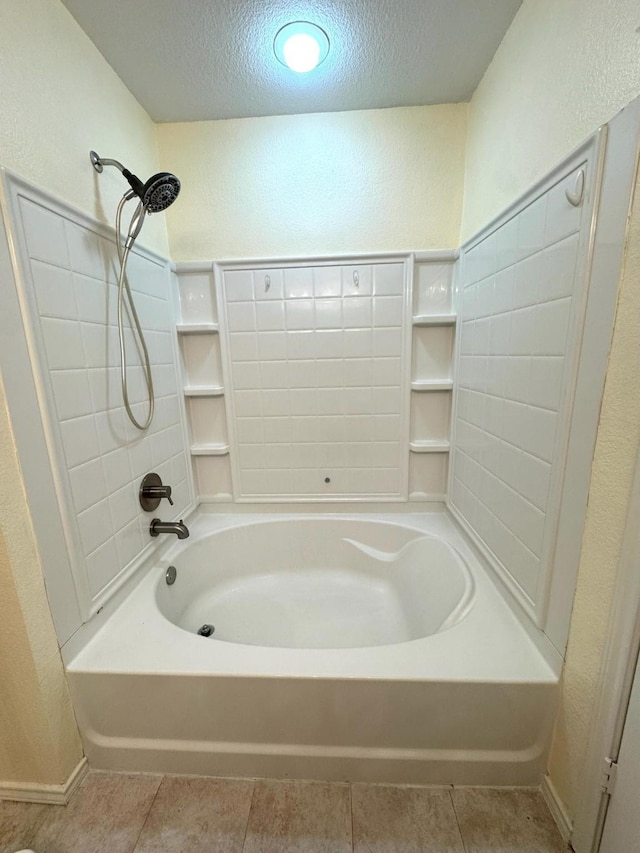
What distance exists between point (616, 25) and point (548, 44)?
0.93 ft

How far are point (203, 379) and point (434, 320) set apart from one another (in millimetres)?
1158

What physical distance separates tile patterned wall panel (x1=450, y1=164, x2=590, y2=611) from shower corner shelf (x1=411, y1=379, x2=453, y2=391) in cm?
18

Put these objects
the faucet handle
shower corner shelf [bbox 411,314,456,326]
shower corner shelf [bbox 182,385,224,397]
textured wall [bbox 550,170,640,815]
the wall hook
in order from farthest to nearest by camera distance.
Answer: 1. shower corner shelf [bbox 182,385,224,397]
2. shower corner shelf [bbox 411,314,456,326]
3. the faucet handle
4. the wall hook
5. textured wall [bbox 550,170,640,815]

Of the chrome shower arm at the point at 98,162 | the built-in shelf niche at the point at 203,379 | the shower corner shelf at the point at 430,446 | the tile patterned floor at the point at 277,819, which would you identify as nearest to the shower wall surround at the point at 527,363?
the shower corner shelf at the point at 430,446

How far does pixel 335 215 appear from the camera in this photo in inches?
59.2

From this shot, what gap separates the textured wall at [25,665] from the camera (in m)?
0.80

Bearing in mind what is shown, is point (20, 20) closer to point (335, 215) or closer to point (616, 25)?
point (335, 215)

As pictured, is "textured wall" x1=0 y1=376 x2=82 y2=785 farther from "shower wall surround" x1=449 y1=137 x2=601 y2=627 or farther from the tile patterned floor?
"shower wall surround" x1=449 y1=137 x2=601 y2=627

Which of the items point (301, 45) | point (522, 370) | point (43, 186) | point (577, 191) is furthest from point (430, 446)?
point (43, 186)

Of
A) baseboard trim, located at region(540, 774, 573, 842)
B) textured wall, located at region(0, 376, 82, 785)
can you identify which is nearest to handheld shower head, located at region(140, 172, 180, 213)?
textured wall, located at region(0, 376, 82, 785)

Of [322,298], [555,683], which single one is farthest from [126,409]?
[555,683]

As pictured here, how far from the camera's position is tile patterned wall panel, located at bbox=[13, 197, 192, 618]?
35.5 inches

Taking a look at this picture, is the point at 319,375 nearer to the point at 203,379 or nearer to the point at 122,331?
the point at 203,379

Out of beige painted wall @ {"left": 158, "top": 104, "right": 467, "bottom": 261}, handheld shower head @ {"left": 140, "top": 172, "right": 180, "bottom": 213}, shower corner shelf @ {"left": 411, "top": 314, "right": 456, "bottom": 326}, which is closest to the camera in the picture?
handheld shower head @ {"left": 140, "top": 172, "right": 180, "bottom": 213}
